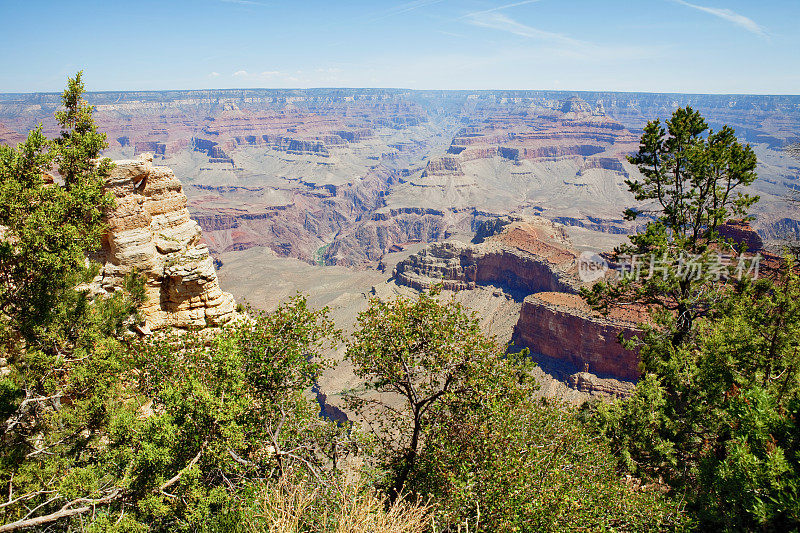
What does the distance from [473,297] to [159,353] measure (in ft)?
282

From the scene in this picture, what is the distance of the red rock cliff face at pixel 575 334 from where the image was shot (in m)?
59.2

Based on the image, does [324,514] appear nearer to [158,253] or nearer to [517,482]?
[517,482]

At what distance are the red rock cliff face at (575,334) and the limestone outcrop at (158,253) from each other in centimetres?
5438

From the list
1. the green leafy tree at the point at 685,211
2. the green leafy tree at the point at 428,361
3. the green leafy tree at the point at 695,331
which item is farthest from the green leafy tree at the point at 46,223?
the green leafy tree at the point at 685,211

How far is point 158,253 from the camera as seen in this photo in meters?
17.6

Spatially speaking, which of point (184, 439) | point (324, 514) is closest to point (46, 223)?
point (184, 439)

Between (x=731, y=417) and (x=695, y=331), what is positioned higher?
(x=731, y=417)

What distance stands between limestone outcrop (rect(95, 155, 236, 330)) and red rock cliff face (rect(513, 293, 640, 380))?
54380 millimetres

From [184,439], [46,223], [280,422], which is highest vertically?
[46,223]

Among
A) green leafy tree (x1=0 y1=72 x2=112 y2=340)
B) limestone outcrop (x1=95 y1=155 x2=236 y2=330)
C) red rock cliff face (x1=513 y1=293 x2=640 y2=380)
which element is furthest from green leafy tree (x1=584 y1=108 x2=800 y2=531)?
red rock cliff face (x1=513 y1=293 x2=640 y2=380)

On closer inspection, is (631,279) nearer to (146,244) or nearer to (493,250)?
(146,244)

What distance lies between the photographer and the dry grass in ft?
30.7

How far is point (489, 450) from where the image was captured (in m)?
12.9

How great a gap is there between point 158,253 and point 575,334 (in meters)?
60.4
